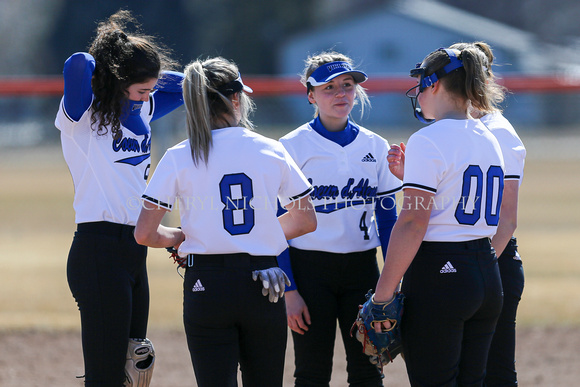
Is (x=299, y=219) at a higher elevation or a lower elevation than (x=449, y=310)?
higher

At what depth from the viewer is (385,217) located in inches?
137

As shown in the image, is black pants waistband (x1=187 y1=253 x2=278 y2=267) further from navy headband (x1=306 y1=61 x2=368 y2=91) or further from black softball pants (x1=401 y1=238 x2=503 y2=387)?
navy headband (x1=306 y1=61 x2=368 y2=91)

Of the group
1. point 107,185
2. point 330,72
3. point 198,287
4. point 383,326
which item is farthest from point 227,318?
point 330,72

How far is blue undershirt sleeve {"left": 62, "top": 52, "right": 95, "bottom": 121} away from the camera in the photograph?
295 cm

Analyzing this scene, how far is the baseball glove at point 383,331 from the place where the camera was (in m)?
2.72

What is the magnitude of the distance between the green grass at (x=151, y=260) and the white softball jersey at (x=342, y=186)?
2.87 m

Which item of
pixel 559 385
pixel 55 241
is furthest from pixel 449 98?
pixel 55 241

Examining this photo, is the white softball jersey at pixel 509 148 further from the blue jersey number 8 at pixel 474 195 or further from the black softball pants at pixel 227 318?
the black softball pants at pixel 227 318

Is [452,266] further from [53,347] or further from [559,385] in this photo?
[53,347]

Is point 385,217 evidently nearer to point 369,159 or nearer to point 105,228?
point 369,159

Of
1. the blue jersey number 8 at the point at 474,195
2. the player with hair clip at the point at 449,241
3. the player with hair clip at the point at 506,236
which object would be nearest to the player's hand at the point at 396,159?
the player with hair clip at the point at 506,236

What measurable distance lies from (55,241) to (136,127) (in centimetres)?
753

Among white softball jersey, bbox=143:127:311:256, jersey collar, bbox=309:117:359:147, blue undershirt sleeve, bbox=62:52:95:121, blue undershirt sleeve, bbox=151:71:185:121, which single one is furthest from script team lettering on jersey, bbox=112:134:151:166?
jersey collar, bbox=309:117:359:147

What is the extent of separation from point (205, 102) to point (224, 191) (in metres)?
0.34
